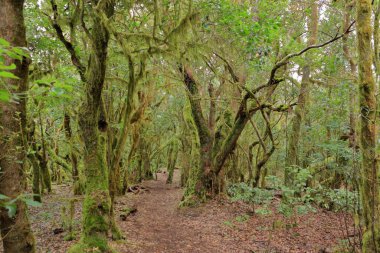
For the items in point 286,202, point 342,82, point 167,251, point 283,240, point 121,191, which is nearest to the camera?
point 167,251

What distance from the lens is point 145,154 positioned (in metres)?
24.1

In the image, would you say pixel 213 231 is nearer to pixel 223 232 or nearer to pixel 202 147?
pixel 223 232

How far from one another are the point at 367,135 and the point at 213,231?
554 cm

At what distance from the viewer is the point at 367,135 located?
17.0 feet

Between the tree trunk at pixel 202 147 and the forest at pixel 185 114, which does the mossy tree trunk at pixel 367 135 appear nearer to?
the forest at pixel 185 114

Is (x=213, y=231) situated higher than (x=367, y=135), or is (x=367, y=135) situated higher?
(x=367, y=135)

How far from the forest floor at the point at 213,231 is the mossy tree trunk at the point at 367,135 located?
1284 mm

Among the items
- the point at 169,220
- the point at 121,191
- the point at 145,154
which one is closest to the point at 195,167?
the point at 169,220

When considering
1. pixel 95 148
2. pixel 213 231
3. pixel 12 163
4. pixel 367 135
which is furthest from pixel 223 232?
pixel 12 163

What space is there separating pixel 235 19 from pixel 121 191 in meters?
11.2

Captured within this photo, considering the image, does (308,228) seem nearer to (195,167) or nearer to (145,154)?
(195,167)

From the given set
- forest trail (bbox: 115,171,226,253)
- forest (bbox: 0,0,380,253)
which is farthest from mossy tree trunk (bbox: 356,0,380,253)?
forest trail (bbox: 115,171,226,253)

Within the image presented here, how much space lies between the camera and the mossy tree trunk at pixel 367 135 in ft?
16.4

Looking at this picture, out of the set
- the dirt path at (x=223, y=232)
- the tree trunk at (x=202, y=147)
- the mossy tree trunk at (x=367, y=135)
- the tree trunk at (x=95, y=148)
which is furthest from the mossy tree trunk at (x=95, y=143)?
the tree trunk at (x=202, y=147)
